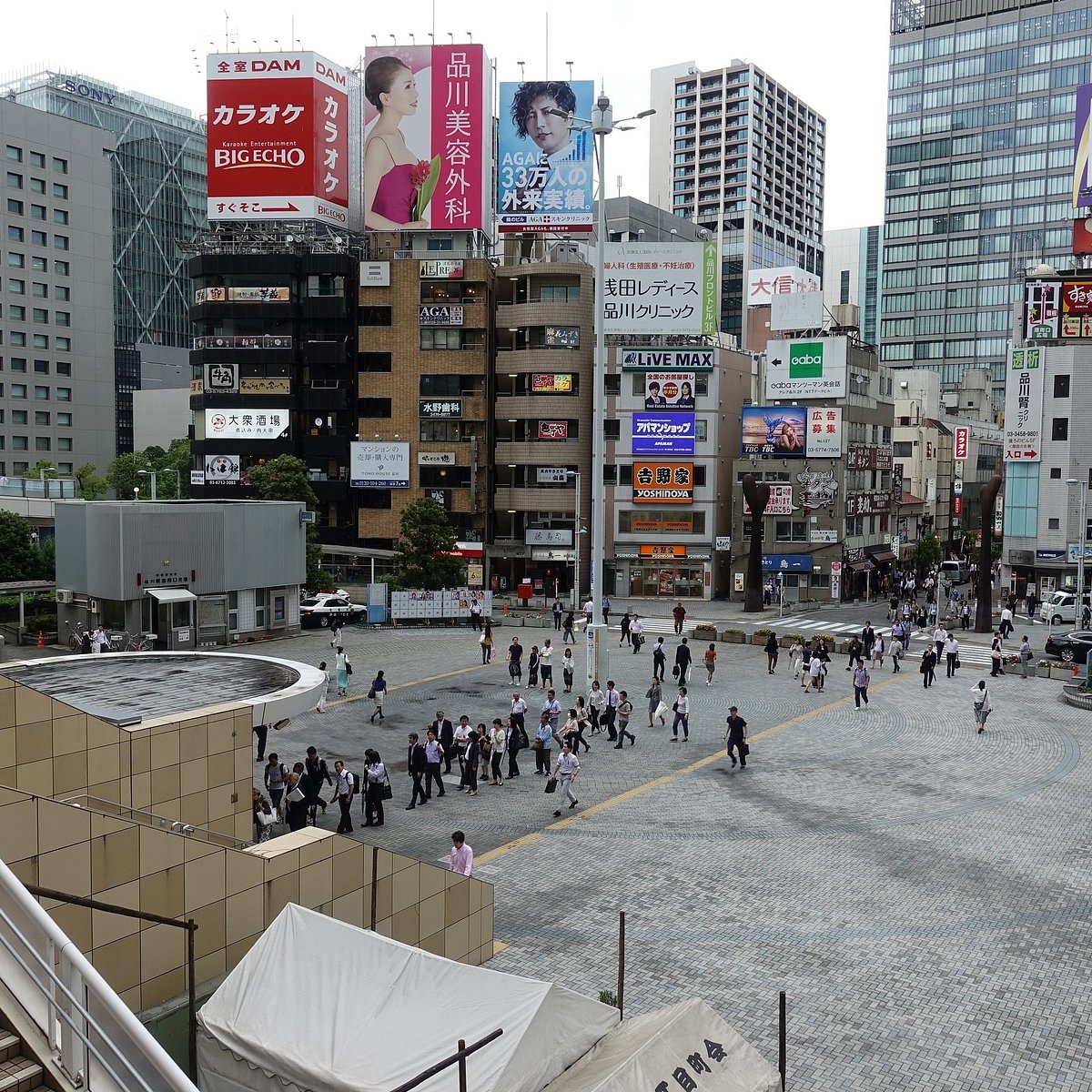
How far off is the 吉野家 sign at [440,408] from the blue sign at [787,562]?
2165cm

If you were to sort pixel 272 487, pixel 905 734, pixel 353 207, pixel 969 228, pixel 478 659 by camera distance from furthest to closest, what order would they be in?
pixel 969 228
pixel 353 207
pixel 272 487
pixel 478 659
pixel 905 734

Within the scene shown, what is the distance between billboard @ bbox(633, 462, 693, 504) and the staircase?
59.4 m

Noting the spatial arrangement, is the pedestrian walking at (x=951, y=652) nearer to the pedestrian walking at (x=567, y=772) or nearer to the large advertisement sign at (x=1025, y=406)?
the pedestrian walking at (x=567, y=772)

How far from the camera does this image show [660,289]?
208ft

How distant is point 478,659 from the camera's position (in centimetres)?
3859

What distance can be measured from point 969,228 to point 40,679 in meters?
117

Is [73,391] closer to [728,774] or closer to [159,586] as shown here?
[159,586]

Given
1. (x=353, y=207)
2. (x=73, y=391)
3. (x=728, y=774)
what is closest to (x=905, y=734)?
(x=728, y=774)

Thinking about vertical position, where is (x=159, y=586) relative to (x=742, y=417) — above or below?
below

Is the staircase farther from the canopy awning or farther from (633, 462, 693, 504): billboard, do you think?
(633, 462, 693, 504): billboard

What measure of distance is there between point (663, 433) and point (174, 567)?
110 ft

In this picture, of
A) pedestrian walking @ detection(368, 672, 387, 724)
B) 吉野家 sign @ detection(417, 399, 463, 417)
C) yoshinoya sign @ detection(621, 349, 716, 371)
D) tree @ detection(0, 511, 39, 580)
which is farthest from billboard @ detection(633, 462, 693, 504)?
pedestrian walking @ detection(368, 672, 387, 724)

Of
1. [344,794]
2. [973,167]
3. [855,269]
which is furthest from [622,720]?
[855,269]

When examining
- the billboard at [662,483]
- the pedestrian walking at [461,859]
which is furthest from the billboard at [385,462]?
the pedestrian walking at [461,859]
